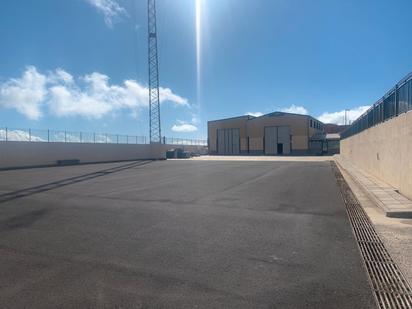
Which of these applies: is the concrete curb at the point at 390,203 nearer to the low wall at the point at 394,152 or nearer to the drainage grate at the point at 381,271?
the low wall at the point at 394,152

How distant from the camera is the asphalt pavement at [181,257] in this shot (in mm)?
3947

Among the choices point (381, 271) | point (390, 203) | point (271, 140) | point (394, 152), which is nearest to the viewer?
point (381, 271)

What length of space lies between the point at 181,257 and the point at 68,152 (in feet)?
126

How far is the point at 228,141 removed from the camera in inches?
2844

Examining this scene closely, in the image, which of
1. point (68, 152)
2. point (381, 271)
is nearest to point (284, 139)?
point (68, 152)

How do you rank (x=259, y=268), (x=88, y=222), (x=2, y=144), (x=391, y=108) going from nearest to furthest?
1. (x=259, y=268)
2. (x=88, y=222)
3. (x=391, y=108)
4. (x=2, y=144)

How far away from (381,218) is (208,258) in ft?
17.3

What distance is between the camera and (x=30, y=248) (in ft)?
19.6

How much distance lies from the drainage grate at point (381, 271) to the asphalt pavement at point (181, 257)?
161 millimetres

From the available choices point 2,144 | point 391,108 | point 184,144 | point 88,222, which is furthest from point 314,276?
point 184,144

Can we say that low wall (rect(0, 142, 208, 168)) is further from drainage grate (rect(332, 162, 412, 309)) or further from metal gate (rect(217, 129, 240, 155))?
drainage grate (rect(332, 162, 412, 309))

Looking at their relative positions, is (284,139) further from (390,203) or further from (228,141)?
(390,203)

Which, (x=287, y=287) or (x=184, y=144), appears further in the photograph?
(x=184, y=144)

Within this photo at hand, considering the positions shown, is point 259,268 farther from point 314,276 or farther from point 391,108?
point 391,108
